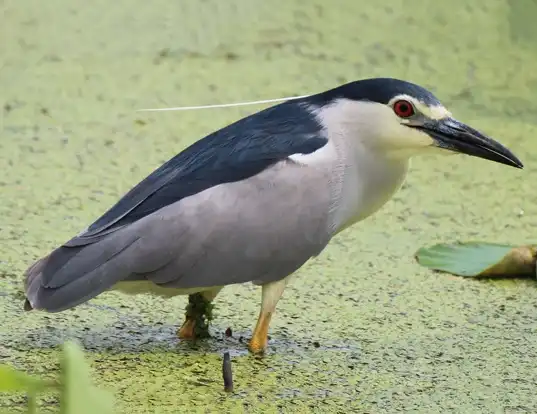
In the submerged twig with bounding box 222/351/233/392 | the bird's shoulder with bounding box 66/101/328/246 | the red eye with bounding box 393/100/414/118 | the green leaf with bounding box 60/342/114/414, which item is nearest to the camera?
the green leaf with bounding box 60/342/114/414

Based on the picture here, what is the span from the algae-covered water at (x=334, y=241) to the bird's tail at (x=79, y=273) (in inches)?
4.5

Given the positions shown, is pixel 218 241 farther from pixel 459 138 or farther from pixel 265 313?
pixel 459 138

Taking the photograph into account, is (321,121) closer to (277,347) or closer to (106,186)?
(277,347)

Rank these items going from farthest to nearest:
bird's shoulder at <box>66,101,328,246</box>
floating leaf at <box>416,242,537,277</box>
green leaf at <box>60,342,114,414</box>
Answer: floating leaf at <box>416,242,537,277</box>, bird's shoulder at <box>66,101,328,246</box>, green leaf at <box>60,342,114,414</box>

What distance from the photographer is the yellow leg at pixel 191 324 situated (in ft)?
6.45

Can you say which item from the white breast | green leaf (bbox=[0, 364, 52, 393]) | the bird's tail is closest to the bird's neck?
the white breast

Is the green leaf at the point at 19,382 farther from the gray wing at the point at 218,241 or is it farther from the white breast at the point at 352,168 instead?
the white breast at the point at 352,168

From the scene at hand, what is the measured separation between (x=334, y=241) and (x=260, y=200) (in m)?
0.69

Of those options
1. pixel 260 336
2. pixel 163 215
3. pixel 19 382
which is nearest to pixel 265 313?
pixel 260 336

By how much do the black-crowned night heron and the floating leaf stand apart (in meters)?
0.38

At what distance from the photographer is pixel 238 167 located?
6.24 ft

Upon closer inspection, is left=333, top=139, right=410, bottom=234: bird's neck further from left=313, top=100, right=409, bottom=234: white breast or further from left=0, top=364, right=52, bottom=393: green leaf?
left=0, top=364, right=52, bottom=393: green leaf

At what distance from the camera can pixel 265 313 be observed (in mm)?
1908

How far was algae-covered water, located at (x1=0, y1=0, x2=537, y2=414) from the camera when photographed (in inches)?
72.6
